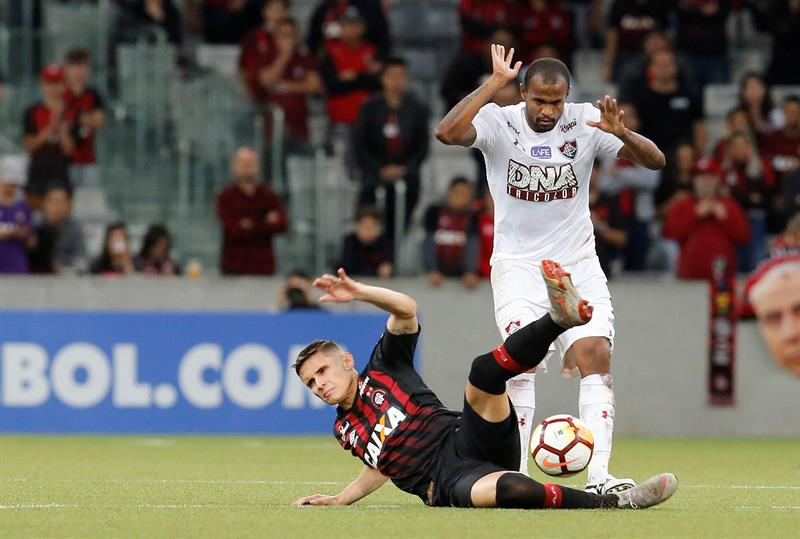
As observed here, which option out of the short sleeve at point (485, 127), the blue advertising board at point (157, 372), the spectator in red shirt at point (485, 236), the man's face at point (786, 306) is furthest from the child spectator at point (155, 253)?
the short sleeve at point (485, 127)

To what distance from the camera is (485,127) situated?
29.9 ft

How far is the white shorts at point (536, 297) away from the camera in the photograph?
8984mm

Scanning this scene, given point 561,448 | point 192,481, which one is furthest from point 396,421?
point 192,481

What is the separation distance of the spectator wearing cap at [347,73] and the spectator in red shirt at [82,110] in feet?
8.21

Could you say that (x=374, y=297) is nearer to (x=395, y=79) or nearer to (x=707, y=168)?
(x=707, y=168)

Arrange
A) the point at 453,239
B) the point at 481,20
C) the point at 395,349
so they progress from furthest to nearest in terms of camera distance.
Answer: the point at 481,20
the point at 453,239
the point at 395,349

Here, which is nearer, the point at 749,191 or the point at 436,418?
the point at 436,418

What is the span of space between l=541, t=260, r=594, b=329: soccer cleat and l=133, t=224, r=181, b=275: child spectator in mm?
9584

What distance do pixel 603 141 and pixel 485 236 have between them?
7171 mm

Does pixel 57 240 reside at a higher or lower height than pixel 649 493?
higher

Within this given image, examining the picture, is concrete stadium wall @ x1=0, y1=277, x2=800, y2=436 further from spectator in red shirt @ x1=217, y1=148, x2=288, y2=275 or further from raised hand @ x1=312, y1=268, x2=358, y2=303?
raised hand @ x1=312, y1=268, x2=358, y2=303

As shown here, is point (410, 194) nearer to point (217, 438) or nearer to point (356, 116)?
point (356, 116)

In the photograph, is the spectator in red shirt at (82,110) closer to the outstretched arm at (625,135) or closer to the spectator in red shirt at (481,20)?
the spectator in red shirt at (481,20)

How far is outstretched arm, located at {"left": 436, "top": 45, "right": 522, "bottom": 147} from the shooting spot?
8695 mm
